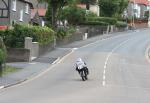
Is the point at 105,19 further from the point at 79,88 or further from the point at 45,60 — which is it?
the point at 79,88

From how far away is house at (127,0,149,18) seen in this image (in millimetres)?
153000

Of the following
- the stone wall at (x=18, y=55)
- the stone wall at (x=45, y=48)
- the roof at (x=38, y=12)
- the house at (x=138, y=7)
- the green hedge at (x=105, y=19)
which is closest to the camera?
the stone wall at (x=18, y=55)

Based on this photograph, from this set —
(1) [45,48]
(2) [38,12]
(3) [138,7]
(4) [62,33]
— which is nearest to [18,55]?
(1) [45,48]

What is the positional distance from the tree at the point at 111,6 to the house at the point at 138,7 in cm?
3114

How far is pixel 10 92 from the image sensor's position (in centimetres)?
2509

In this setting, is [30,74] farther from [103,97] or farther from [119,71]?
[103,97]

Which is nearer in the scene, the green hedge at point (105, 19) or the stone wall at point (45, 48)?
the stone wall at point (45, 48)

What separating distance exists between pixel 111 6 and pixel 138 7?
51.4 metres

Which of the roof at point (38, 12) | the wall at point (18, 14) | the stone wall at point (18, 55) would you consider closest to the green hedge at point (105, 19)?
the roof at point (38, 12)

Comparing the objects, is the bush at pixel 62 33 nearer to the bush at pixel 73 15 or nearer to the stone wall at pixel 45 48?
the stone wall at pixel 45 48

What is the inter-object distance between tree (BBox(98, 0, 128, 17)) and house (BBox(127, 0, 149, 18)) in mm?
31139

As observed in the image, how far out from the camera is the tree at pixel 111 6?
11275 cm

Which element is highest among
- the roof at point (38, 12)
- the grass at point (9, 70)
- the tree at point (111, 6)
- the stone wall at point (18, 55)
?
the tree at point (111, 6)

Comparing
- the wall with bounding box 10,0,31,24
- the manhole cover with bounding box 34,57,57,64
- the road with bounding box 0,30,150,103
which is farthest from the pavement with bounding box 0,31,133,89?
the wall with bounding box 10,0,31,24
